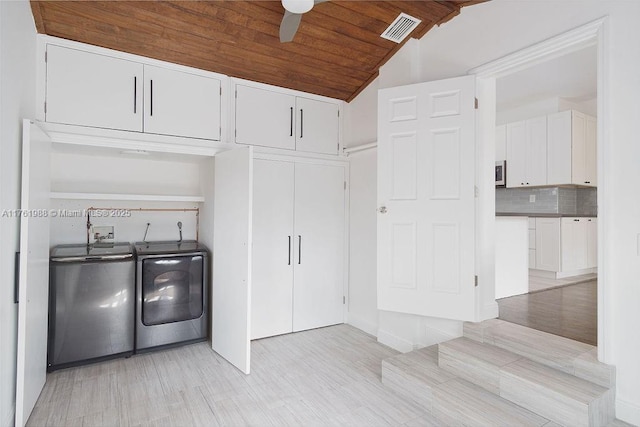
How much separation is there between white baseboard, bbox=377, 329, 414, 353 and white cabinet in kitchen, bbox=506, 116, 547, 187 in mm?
3464

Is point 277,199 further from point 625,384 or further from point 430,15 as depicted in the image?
point 625,384

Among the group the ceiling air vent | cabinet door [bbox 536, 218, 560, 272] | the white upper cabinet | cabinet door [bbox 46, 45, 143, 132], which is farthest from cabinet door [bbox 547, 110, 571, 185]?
cabinet door [bbox 46, 45, 143, 132]

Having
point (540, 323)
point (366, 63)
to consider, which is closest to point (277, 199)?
point (366, 63)

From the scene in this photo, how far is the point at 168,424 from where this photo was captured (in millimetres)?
2150

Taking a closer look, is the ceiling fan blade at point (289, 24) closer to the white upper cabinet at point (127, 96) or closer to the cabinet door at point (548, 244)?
the white upper cabinet at point (127, 96)

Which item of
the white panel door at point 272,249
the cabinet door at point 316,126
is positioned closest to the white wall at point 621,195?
the cabinet door at point 316,126

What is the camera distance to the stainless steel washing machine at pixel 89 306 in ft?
9.16

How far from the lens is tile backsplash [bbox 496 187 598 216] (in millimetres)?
5316

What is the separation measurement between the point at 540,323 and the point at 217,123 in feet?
10.8

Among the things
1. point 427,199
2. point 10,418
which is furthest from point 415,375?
point 10,418

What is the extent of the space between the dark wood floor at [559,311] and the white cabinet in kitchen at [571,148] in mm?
1566

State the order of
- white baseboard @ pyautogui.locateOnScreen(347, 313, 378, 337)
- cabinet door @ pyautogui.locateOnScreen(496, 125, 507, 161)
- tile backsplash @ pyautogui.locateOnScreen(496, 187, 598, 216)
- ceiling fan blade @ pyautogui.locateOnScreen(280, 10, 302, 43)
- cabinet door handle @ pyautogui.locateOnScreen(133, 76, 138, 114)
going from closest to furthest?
ceiling fan blade @ pyautogui.locateOnScreen(280, 10, 302, 43) → cabinet door handle @ pyautogui.locateOnScreen(133, 76, 138, 114) → white baseboard @ pyautogui.locateOnScreen(347, 313, 378, 337) → tile backsplash @ pyautogui.locateOnScreen(496, 187, 598, 216) → cabinet door @ pyautogui.locateOnScreen(496, 125, 507, 161)

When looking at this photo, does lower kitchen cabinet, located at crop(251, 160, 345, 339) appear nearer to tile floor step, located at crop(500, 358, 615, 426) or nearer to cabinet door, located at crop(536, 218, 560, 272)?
tile floor step, located at crop(500, 358, 615, 426)

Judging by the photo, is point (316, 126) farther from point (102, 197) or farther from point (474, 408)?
point (474, 408)
